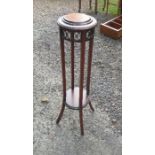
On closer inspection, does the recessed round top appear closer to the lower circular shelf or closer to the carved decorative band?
the carved decorative band

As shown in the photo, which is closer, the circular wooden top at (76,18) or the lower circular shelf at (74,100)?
the circular wooden top at (76,18)

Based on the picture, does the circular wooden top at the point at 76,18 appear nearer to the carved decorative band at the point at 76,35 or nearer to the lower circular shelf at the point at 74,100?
the carved decorative band at the point at 76,35

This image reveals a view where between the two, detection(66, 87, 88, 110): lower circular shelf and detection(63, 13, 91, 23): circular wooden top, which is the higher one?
detection(63, 13, 91, 23): circular wooden top

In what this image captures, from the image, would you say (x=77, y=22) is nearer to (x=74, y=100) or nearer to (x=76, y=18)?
(x=76, y=18)

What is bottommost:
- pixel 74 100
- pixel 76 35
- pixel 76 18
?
pixel 74 100

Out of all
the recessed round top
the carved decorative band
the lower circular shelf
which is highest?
the recessed round top

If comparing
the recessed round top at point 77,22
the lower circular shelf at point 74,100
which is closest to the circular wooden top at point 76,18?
the recessed round top at point 77,22

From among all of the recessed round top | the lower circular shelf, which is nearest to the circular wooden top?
the recessed round top

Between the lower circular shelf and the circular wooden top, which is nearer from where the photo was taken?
the circular wooden top

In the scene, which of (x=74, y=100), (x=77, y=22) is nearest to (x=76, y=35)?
(x=77, y=22)

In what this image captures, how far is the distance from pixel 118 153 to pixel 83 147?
0.28 meters

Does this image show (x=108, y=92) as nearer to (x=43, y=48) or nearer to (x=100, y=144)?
(x=100, y=144)

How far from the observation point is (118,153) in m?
2.24
